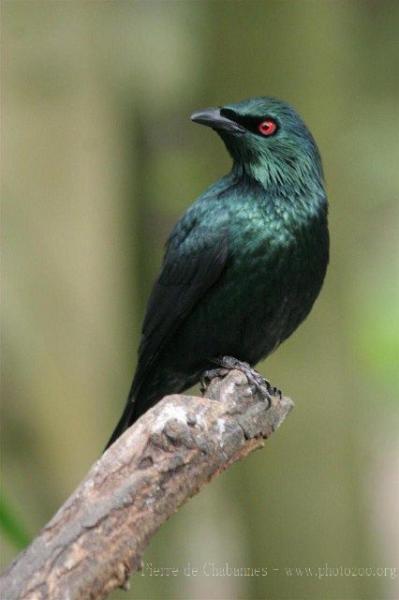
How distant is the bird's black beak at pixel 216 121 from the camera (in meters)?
4.32

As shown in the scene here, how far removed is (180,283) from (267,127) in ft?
2.25

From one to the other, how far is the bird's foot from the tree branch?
495mm

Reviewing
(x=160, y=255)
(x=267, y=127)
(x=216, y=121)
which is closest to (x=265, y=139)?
(x=267, y=127)

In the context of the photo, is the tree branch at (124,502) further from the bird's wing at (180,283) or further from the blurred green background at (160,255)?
the blurred green background at (160,255)

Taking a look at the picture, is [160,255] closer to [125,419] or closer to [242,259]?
[125,419]

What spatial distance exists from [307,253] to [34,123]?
238 cm

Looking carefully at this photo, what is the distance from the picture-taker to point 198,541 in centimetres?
645

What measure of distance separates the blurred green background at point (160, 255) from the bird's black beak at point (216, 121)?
127cm

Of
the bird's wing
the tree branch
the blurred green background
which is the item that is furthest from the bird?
the blurred green background

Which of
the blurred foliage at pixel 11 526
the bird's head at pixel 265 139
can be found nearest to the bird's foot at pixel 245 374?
the bird's head at pixel 265 139

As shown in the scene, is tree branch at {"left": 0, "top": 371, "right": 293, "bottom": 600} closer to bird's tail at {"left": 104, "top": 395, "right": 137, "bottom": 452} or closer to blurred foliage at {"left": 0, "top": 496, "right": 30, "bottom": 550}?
blurred foliage at {"left": 0, "top": 496, "right": 30, "bottom": 550}

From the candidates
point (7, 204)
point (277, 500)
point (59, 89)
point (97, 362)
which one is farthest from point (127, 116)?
point (277, 500)

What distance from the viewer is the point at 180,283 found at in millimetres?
4336

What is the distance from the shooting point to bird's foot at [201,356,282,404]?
3.78m
